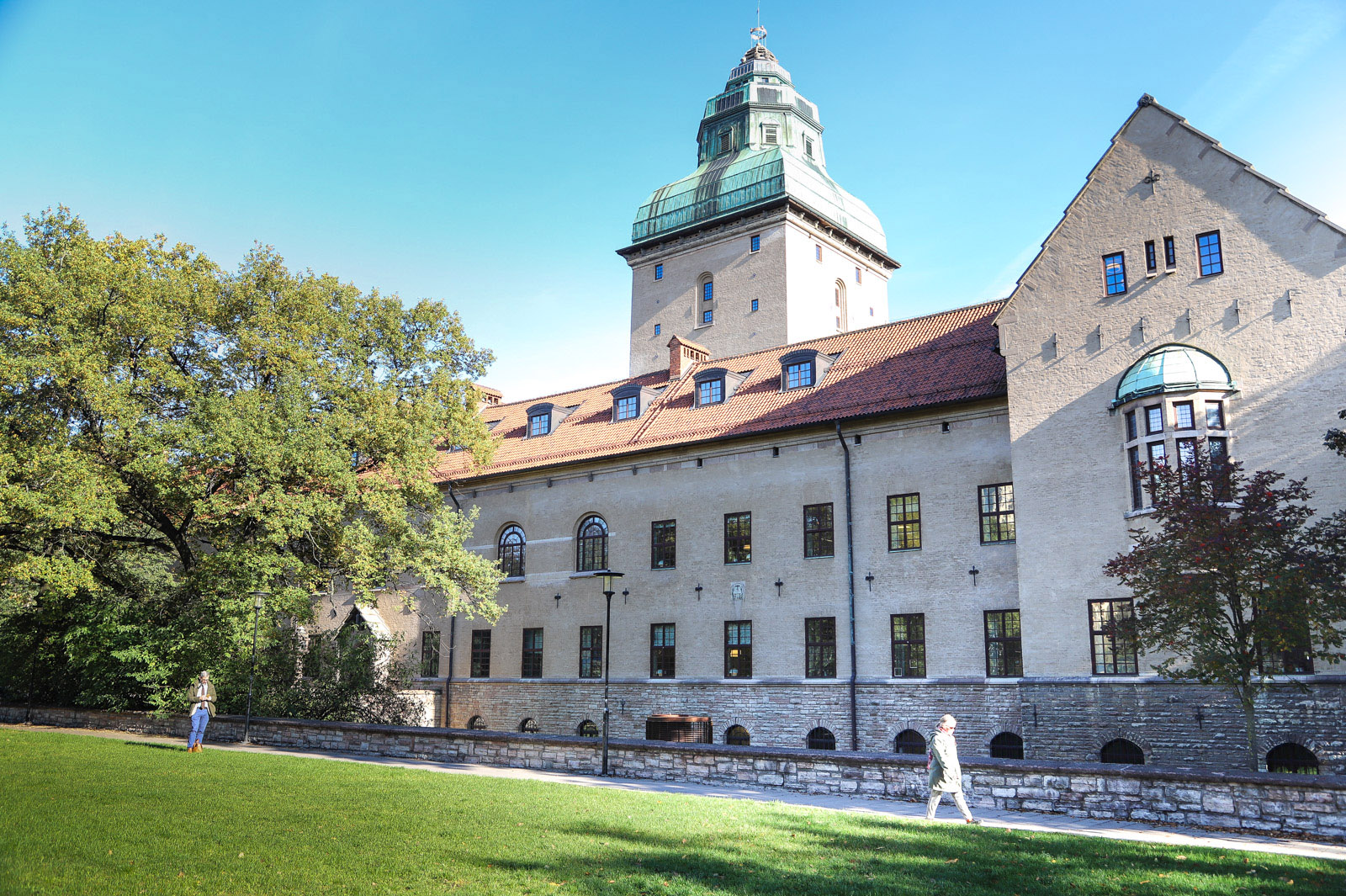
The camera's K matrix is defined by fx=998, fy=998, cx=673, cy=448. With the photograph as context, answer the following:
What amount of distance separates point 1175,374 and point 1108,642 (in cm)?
583

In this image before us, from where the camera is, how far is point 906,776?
15.7m

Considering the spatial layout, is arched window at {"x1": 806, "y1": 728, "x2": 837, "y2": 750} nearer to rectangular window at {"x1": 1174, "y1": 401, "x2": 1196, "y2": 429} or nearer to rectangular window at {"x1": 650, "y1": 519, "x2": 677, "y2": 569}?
rectangular window at {"x1": 650, "y1": 519, "x2": 677, "y2": 569}

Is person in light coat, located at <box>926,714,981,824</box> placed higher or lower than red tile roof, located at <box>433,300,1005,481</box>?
lower

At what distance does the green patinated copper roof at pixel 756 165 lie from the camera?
44938 mm

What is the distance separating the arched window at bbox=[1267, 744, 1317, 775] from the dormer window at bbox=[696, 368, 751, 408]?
17.1 meters

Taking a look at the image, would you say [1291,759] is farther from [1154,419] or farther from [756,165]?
[756,165]

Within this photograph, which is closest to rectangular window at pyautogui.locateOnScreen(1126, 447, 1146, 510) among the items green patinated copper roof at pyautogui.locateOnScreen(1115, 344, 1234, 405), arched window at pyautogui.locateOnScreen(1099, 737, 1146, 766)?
green patinated copper roof at pyautogui.locateOnScreen(1115, 344, 1234, 405)

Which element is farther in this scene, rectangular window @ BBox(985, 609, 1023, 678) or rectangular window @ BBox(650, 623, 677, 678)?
rectangular window @ BBox(650, 623, 677, 678)

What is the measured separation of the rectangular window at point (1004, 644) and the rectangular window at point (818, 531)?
185 inches

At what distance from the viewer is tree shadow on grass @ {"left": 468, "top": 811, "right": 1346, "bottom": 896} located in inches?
361

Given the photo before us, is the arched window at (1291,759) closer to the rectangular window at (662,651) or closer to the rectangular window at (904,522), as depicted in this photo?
the rectangular window at (904,522)

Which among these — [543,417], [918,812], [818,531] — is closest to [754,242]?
[543,417]

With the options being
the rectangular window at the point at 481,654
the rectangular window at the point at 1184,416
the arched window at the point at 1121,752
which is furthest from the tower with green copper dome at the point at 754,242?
the arched window at the point at 1121,752

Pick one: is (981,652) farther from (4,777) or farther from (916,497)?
(4,777)
